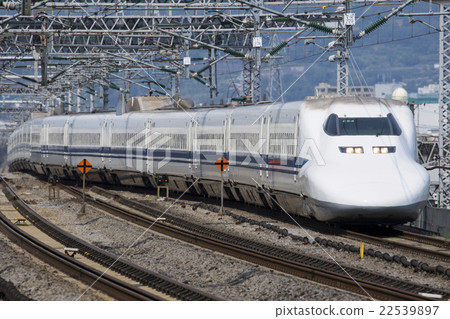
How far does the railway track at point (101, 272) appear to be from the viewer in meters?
13.4

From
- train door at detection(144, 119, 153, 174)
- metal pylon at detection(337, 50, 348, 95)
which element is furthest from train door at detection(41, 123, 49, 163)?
metal pylon at detection(337, 50, 348, 95)

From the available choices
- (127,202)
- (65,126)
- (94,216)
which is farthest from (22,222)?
(65,126)

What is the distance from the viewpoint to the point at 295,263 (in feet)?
52.9

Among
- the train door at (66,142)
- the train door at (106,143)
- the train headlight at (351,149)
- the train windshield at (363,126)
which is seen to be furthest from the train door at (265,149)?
the train door at (66,142)

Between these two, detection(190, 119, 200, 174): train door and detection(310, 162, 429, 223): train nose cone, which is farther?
detection(190, 119, 200, 174): train door

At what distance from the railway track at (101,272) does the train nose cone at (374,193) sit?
5432 mm

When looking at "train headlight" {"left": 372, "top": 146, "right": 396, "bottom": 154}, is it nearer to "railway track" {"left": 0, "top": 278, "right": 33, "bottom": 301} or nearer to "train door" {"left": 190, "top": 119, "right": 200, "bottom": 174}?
"railway track" {"left": 0, "top": 278, "right": 33, "bottom": 301}

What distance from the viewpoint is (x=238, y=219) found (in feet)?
82.4

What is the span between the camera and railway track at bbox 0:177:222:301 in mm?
13367

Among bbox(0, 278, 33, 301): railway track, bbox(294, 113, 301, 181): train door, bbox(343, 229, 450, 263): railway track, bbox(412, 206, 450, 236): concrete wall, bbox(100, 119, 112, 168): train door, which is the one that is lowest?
bbox(412, 206, 450, 236): concrete wall

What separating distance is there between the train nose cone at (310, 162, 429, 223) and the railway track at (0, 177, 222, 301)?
5.43m

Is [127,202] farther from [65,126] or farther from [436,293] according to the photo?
[436,293]

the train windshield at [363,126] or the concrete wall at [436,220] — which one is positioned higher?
the train windshield at [363,126]

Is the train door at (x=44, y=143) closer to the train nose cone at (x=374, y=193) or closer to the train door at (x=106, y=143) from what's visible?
the train door at (x=106, y=143)
